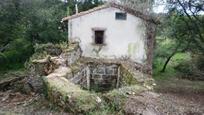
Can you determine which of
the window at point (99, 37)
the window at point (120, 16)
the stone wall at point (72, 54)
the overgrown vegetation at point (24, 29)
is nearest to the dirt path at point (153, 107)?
the stone wall at point (72, 54)

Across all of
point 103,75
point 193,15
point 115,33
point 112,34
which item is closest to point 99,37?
point 112,34

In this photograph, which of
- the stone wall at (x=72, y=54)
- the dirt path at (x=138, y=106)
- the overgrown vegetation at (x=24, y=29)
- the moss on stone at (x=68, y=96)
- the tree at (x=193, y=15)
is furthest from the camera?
the overgrown vegetation at (x=24, y=29)

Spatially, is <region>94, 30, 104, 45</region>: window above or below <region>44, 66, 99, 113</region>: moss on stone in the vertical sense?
above

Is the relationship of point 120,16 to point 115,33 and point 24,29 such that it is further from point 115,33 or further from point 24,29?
point 24,29

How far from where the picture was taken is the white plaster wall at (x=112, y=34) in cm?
2223

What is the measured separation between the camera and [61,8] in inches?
1216

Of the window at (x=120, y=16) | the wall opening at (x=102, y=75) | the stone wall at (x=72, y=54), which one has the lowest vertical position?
the wall opening at (x=102, y=75)

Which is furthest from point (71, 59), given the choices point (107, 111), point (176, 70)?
point (176, 70)

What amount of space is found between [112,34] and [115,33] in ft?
0.68

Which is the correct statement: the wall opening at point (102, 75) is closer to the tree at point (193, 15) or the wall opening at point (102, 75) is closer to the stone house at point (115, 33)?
the stone house at point (115, 33)

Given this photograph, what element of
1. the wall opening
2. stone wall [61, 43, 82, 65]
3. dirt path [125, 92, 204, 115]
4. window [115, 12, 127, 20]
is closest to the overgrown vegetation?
stone wall [61, 43, 82, 65]

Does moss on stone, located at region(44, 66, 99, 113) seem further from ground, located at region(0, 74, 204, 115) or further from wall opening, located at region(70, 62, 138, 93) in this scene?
wall opening, located at region(70, 62, 138, 93)

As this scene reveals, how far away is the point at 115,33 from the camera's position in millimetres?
22391

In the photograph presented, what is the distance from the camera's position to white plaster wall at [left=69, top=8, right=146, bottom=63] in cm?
2223
